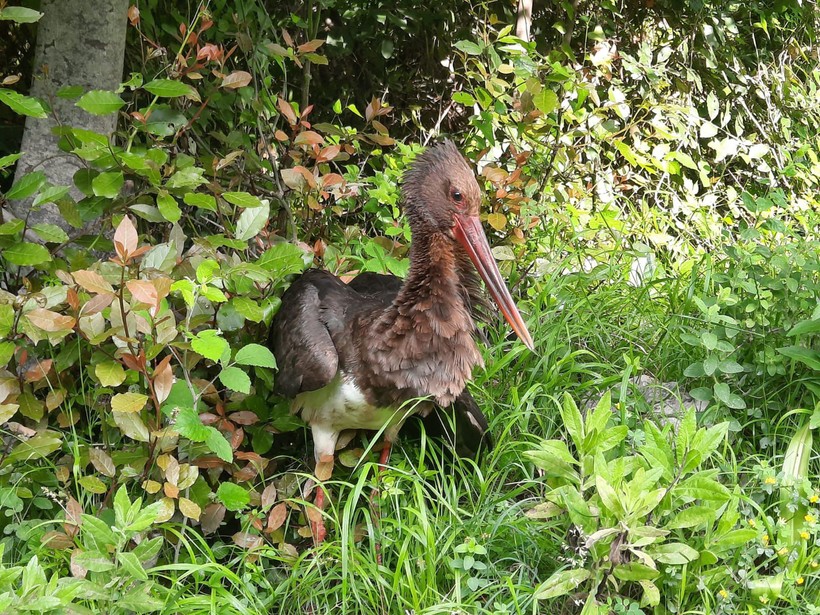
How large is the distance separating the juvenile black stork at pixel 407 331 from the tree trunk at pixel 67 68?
919 millimetres

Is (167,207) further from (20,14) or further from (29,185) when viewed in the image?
(20,14)

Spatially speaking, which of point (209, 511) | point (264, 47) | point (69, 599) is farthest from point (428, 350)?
point (264, 47)

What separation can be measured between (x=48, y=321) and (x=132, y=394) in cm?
28

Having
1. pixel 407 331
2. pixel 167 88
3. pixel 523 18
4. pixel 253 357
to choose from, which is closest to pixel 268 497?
pixel 253 357

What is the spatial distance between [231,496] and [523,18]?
318 centimetres

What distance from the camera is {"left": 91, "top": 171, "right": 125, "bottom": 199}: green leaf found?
2463 millimetres

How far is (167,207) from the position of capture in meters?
2.49

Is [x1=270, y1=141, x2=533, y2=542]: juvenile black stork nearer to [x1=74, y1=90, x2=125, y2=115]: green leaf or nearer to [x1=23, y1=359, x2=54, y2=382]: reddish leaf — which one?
[x1=23, y1=359, x2=54, y2=382]: reddish leaf

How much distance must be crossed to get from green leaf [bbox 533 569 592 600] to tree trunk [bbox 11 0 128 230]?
199 cm

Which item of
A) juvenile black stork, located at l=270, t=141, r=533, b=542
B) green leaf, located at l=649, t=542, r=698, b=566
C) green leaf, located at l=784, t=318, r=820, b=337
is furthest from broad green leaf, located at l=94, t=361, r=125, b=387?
green leaf, located at l=784, t=318, r=820, b=337

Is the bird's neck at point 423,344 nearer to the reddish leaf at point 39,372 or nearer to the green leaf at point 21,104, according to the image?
the reddish leaf at point 39,372

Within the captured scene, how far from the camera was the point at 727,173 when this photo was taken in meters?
5.44

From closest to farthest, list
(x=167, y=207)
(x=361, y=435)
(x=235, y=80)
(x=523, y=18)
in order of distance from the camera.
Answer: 1. (x=167, y=207)
2. (x=235, y=80)
3. (x=361, y=435)
4. (x=523, y=18)

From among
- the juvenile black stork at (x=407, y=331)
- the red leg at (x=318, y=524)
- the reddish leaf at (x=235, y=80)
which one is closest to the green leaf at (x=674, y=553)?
the juvenile black stork at (x=407, y=331)
